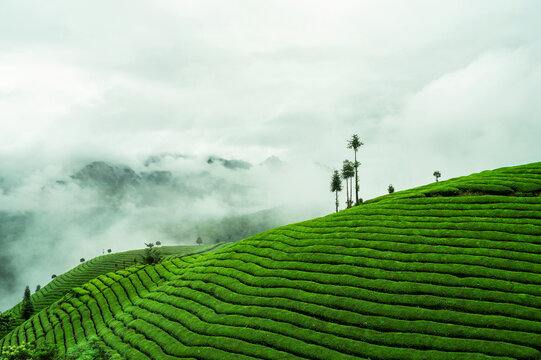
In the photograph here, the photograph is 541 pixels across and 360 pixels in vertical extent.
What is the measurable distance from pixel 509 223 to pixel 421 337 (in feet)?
73.2

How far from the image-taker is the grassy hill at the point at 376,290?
2809cm

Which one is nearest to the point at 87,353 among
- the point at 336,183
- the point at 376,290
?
the point at 376,290

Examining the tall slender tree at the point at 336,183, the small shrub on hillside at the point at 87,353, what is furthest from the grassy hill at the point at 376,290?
the tall slender tree at the point at 336,183

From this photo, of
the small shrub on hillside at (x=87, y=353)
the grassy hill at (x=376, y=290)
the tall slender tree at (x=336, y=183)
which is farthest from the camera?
the tall slender tree at (x=336, y=183)

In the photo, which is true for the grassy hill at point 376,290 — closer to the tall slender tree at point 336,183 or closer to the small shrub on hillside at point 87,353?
the small shrub on hillside at point 87,353

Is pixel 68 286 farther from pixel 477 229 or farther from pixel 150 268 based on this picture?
pixel 477 229

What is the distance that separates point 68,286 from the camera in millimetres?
147500

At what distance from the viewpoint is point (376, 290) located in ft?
114

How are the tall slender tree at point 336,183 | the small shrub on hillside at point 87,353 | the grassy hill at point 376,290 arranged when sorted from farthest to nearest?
the tall slender tree at point 336,183 < the small shrub on hillside at point 87,353 < the grassy hill at point 376,290

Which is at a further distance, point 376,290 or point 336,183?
point 336,183

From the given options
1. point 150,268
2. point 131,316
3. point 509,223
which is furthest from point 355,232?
point 150,268

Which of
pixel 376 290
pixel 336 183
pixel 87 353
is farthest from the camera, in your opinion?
pixel 336 183

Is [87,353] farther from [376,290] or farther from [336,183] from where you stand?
[336,183]

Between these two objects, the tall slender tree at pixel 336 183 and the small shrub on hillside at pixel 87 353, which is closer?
the small shrub on hillside at pixel 87 353
